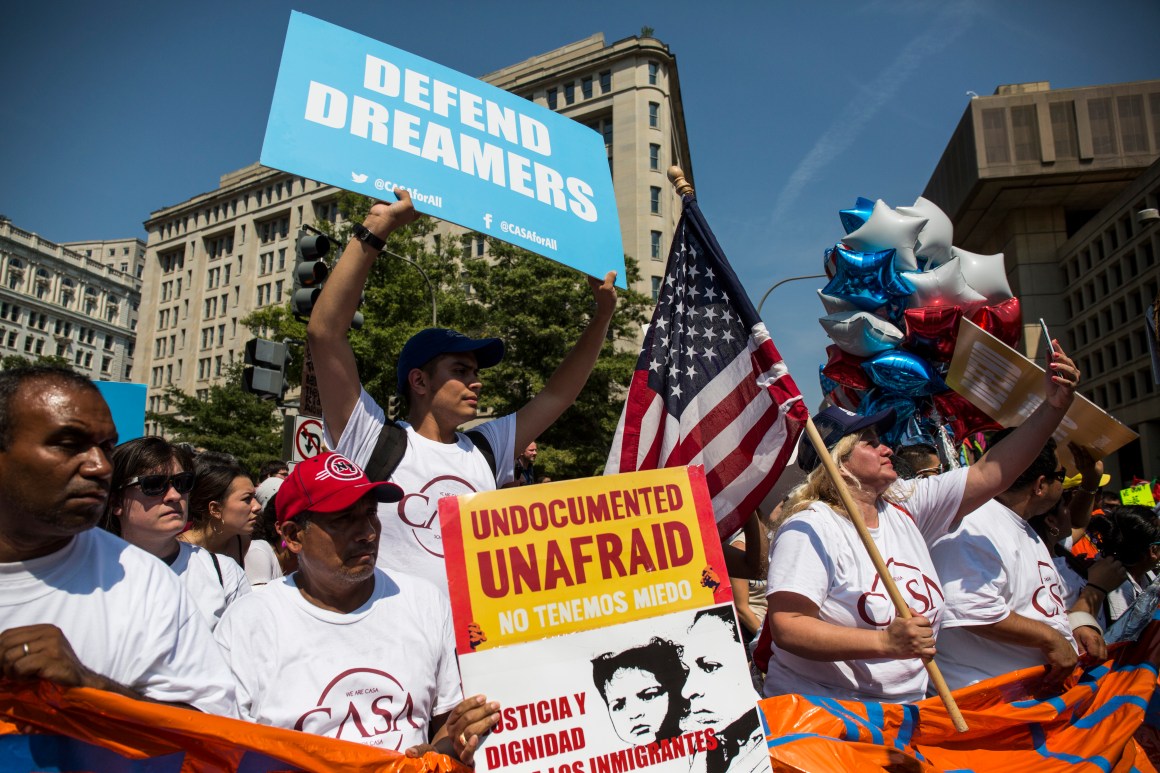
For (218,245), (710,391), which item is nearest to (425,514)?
(710,391)

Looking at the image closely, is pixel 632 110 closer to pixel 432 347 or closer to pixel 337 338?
pixel 432 347

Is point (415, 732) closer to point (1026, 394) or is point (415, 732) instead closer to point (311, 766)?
point (311, 766)

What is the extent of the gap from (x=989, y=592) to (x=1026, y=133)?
58824 millimetres

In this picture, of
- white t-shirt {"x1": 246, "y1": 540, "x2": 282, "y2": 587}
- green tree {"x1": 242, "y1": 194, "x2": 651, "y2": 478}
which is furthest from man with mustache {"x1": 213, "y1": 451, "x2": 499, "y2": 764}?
green tree {"x1": 242, "y1": 194, "x2": 651, "y2": 478}

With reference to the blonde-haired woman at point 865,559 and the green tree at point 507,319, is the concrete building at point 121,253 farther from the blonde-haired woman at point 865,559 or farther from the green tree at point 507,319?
the blonde-haired woman at point 865,559

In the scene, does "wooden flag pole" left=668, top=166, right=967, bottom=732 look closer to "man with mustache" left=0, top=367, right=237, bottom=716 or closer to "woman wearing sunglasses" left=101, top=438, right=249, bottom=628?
"man with mustache" left=0, top=367, right=237, bottom=716

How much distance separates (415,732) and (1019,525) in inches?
121

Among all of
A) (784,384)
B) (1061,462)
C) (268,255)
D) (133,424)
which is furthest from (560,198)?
(268,255)

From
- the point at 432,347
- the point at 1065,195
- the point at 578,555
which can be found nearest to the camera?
the point at 578,555

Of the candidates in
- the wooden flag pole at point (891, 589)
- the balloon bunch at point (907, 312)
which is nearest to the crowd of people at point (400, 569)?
the wooden flag pole at point (891, 589)

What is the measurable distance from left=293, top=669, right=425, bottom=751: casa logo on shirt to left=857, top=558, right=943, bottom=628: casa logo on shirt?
1.69 m

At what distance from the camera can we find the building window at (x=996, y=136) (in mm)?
51875

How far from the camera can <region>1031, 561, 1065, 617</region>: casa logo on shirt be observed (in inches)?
142

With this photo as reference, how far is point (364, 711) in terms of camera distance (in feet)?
7.45
